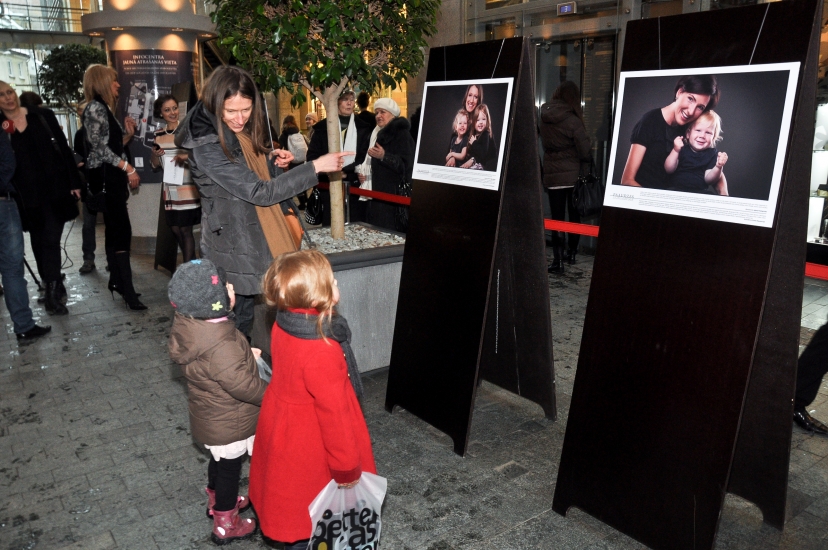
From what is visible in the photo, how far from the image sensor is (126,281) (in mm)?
6664

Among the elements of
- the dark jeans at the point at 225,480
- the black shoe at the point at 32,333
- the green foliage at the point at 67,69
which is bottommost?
the black shoe at the point at 32,333

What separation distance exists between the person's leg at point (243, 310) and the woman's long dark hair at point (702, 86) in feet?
8.01

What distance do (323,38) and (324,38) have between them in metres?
0.03

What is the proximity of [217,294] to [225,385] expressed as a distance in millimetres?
353

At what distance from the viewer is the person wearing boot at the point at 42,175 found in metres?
5.84

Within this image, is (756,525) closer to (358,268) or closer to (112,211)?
(358,268)

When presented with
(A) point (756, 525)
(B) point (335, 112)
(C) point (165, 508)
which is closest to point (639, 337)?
(A) point (756, 525)

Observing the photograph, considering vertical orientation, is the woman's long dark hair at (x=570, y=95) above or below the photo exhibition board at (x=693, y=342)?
above

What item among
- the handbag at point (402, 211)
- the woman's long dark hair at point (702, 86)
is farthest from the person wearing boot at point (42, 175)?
the woman's long dark hair at point (702, 86)

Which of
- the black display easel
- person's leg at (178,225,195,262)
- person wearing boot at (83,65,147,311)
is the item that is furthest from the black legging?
the black display easel

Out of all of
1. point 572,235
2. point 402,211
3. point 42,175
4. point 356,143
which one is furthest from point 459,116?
point 572,235

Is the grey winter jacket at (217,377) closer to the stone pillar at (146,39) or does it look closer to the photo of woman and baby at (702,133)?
the photo of woman and baby at (702,133)

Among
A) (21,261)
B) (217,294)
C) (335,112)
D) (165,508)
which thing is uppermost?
(335,112)

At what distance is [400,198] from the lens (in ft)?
20.2
